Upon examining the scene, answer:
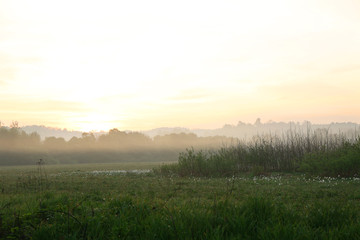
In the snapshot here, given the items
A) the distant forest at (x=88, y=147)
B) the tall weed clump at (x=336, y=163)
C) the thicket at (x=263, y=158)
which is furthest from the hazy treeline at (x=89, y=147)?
the tall weed clump at (x=336, y=163)

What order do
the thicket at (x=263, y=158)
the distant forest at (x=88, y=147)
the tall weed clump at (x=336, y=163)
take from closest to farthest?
the tall weed clump at (x=336, y=163) < the thicket at (x=263, y=158) < the distant forest at (x=88, y=147)

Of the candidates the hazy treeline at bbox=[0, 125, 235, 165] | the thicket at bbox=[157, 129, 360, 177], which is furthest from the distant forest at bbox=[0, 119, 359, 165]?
the thicket at bbox=[157, 129, 360, 177]

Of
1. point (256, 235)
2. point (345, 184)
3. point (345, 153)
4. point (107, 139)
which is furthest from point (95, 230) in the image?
point (107, 139)

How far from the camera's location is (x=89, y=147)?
92.8 metres

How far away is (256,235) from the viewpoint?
5066mm

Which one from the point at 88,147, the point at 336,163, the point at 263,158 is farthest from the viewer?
the point at 88,147

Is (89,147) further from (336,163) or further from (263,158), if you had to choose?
(336,163)

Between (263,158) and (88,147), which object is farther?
(88,147)

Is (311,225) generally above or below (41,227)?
below

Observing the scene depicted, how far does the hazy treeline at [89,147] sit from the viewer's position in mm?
75812

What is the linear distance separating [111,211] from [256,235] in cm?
313

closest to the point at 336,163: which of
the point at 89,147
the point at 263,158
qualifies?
the point at 263,158

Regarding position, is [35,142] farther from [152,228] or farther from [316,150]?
[152,228]

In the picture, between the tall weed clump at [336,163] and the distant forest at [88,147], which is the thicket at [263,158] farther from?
the distant forest at [88,147]
